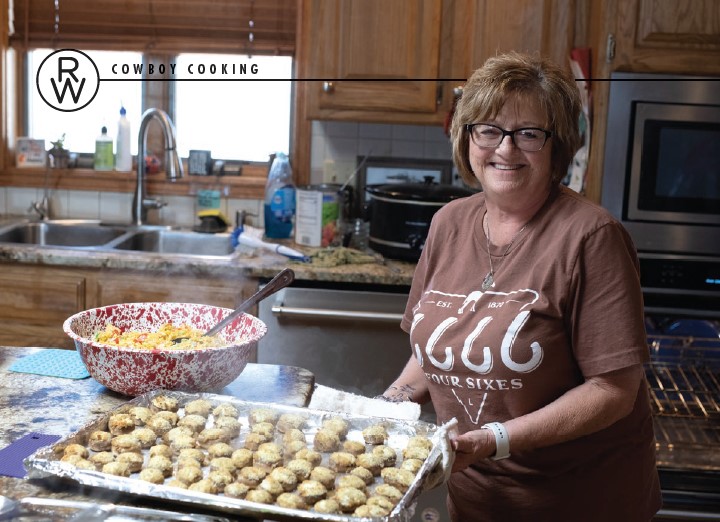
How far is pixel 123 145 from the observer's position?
362cm

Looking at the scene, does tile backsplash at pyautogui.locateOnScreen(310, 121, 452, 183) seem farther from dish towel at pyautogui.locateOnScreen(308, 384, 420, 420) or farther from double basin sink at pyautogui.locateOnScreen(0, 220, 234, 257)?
dish towel at pyautogui.locateOnScreen(308, 384, 420, 420)

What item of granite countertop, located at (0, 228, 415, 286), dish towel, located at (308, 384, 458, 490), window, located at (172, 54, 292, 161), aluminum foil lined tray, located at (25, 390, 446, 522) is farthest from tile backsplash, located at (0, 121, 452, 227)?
aluminum foil lined tray, located at (25, 390, 446, 522)

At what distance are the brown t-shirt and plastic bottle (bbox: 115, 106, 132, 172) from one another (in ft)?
7.04

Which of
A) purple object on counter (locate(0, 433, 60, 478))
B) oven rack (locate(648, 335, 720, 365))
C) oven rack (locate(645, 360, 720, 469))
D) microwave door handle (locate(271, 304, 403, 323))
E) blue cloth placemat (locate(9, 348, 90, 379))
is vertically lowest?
oven rack (locate(645, 360, 720, 469))

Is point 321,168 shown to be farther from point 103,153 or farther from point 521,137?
point 521,137

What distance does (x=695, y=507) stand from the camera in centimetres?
269

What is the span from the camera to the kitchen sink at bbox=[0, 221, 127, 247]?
11.6 feet

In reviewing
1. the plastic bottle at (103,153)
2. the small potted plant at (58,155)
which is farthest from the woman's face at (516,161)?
the small potted plant at (58,155)

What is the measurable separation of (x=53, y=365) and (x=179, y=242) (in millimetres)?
1680

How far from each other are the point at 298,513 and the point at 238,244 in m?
2.13

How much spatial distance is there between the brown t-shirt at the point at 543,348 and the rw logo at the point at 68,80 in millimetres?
2298

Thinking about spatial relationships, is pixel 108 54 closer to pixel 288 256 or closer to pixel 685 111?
pixel 288 256

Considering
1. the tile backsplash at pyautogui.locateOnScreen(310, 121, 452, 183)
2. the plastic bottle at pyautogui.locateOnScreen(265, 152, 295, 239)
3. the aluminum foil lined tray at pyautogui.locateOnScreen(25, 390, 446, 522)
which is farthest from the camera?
the tile backsplash at pyautogui.locateOnScreen(310, 121, 452, 183)

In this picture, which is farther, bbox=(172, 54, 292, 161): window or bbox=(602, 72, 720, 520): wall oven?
bbox=(172, 54, 292, 161): window
